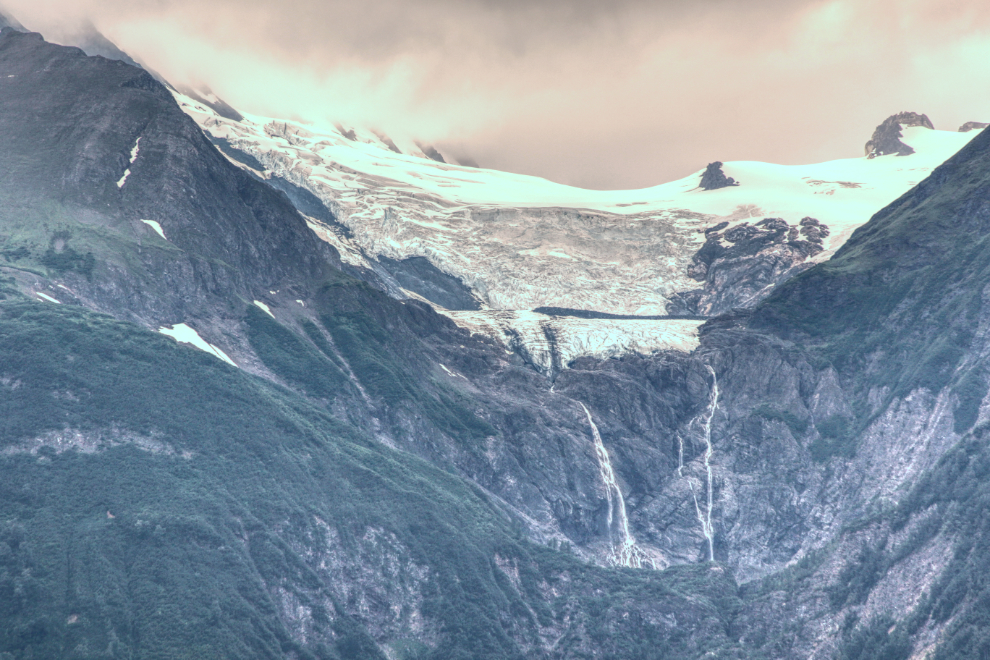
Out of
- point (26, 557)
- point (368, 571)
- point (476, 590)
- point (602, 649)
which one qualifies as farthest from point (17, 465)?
point (602, 649)

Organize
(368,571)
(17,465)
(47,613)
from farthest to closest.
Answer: (368,571) < (17,465) < (47,613)

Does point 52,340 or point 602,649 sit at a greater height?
point 52,340

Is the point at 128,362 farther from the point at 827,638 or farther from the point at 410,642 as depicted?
the point at 827,638

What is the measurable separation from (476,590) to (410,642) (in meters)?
17.2

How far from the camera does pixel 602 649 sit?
182 meters

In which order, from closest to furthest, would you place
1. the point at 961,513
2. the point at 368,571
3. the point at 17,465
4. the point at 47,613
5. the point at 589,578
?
the point at 47,613, the point at 17,465, the point at 961,513, the point at 368,571, the point at 589,578

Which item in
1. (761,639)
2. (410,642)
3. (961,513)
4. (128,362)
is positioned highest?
(961,513)

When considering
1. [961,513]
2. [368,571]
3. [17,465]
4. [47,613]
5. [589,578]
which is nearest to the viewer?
[47,613]

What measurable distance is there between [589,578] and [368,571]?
44665mm

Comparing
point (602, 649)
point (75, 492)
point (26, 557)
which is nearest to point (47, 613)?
point (26, 557)

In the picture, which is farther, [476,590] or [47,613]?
[476,590]

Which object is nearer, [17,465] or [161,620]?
[161,620]

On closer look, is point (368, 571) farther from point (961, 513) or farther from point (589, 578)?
point (961, 513)

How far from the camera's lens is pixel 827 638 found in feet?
550
